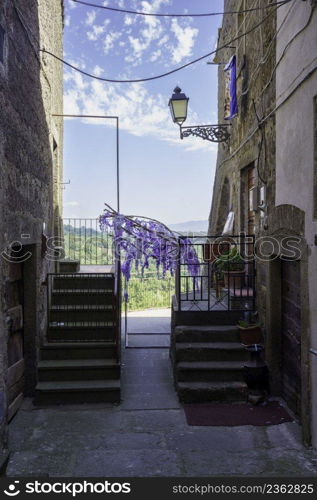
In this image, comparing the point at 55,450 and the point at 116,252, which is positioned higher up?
the point at 116,252

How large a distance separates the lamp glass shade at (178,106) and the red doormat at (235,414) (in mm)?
5027

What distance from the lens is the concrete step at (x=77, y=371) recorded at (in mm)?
5977

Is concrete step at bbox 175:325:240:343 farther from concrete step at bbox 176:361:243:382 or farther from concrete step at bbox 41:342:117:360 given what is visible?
concrete step at bbox 41:342:117:360

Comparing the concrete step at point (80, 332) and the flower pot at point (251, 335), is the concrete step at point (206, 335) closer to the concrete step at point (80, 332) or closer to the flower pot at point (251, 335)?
the flower pot at point (251, 335)

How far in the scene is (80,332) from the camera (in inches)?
268

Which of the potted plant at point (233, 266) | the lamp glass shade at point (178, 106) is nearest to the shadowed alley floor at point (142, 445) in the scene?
the potted plant at point (233, 266)

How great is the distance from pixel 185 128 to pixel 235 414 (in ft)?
17.6

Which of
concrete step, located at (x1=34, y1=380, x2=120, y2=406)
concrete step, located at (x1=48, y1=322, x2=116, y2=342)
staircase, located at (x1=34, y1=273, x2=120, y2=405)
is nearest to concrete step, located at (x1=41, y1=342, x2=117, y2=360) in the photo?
staircase, located at (x1=34, y1=273, x2=120, y2=405)

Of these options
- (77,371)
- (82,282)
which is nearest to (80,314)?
(82,282)

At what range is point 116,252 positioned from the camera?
845 cm
